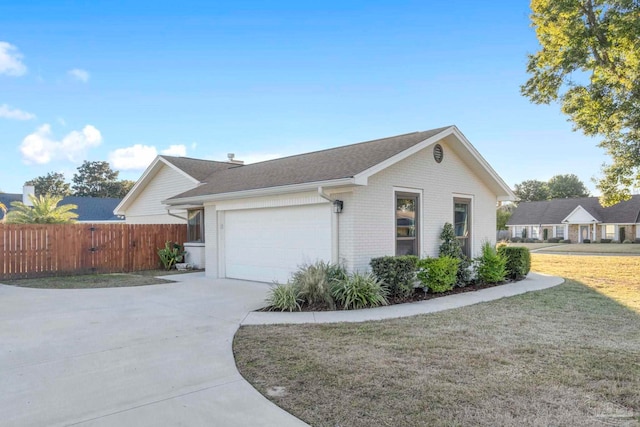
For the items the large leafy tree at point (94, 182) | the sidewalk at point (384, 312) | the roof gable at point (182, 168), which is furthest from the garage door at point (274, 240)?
the large leafy tree at point (94, 182)

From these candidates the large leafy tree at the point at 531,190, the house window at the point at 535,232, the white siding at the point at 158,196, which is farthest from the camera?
the large leafy tree at the point at 531,190

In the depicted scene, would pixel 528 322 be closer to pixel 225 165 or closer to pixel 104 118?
pixel 225 165

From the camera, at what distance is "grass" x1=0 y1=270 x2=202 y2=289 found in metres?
11.5

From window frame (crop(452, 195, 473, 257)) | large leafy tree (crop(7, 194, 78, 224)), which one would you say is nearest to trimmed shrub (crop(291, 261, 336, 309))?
window frame (crop(452, 195, 473, 257))

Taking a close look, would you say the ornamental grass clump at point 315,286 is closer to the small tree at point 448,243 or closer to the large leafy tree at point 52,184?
the small tree at point 448,243

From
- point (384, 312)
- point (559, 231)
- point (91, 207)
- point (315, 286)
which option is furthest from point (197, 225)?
point (559, 231)

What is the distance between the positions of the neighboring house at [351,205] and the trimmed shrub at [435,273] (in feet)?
2.84

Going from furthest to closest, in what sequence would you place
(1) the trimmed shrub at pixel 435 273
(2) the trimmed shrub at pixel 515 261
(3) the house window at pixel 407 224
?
(2) the trimmed shrub at pixel 515 261, (3) the house window at pixel 407 224, (1) the trimmed shrub at pixel 435 273

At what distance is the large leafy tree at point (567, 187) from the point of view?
222 ft

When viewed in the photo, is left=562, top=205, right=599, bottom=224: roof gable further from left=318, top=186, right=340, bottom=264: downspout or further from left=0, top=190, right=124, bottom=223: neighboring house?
left=318, top=186, right=340, bottom=264: downspout

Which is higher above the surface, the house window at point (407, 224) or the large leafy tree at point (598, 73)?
the large leafy tree at point (598, 73)

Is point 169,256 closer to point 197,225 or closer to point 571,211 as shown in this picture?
point 197,225

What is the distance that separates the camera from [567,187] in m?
67.9

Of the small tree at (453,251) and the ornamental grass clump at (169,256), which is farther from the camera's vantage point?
the ornamental grass clump at (169,256)
